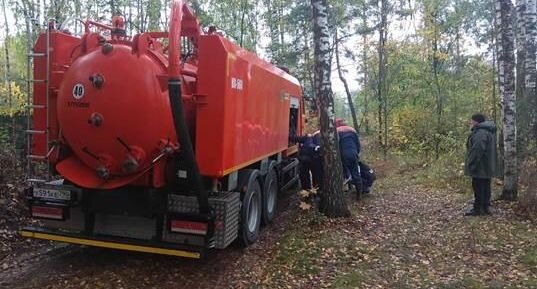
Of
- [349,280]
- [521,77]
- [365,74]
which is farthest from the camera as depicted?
[365,74]

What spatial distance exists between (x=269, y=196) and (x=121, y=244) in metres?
3.22

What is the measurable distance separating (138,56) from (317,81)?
3432 mm

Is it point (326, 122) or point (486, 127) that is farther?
point (486, 127)

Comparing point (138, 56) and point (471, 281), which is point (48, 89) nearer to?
point (138, 56)

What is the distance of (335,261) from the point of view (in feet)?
20.7

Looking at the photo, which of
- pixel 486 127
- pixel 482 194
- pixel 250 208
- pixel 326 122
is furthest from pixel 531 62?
pixel 250 208

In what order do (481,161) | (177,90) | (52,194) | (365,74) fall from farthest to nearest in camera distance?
(365,74), (481,161), (52,194), (177,90)

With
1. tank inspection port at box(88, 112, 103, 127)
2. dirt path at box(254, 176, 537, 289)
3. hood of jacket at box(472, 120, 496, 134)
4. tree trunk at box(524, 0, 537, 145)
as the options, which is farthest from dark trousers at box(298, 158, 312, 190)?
tank inspection port at box(88, 112, 103, 127)

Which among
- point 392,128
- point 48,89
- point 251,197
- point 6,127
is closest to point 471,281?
point 251,197

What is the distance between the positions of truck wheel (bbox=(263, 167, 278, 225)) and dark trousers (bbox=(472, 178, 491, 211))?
349cm

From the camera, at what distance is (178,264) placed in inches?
244

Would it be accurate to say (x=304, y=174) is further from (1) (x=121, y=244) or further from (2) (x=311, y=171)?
(1) (x=121, y=244)

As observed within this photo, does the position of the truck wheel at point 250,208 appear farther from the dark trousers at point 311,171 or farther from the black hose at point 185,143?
the dark trousers at point 311,171

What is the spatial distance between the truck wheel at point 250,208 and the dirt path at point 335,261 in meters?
0.18
